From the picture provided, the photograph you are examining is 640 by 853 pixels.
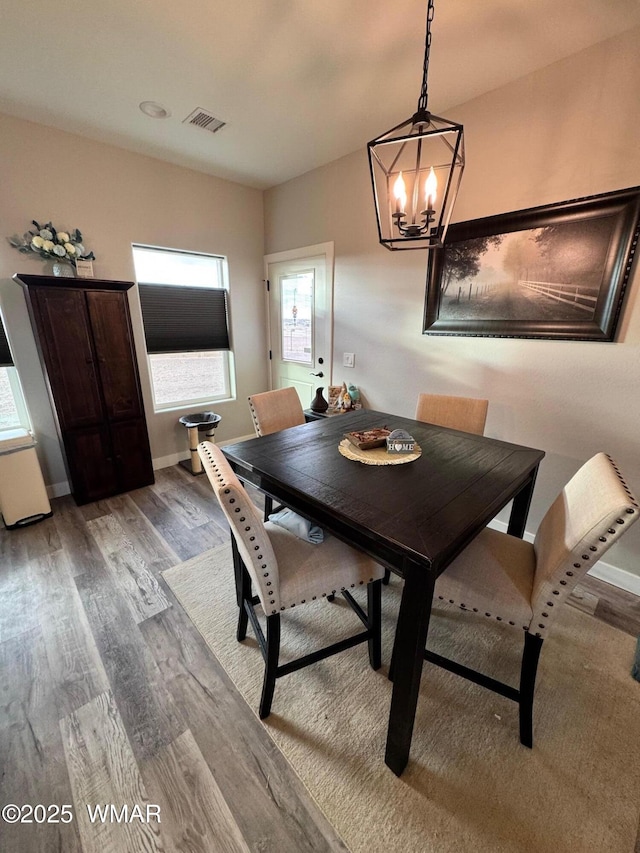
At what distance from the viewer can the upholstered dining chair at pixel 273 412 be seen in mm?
2236

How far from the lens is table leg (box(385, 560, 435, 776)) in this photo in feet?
3.17

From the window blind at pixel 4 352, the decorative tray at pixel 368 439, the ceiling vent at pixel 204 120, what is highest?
the ceiling vent at pixel 204 120

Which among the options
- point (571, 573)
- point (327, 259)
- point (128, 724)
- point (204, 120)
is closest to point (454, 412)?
point (571, 573)

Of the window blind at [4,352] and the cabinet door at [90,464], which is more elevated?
the window blind at [4,352]

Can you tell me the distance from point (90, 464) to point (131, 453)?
315 millimetres

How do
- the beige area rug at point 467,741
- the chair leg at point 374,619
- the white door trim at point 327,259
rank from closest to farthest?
the beige area rug at point 467,741
the chair leg at point 374,619
the white door trim at point 327,259

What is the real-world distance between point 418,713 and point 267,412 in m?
1.72

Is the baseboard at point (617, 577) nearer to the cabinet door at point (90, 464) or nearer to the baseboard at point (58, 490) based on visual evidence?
the cabinet door at point (90, 464)

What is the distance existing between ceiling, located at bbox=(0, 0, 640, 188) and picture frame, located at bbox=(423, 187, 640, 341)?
2.43 ft

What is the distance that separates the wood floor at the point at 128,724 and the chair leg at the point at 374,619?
516 millimetres

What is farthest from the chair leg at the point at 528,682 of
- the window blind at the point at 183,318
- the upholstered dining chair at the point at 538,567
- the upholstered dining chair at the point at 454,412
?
the window blind at the point at 183,318

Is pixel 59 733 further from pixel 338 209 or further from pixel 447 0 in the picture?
pixel 338 209

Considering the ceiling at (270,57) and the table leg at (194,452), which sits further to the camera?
the table leg at (194,452)

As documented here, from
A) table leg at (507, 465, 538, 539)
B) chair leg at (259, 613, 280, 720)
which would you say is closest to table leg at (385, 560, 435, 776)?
chair leg at (259, 613, 280, 720)
